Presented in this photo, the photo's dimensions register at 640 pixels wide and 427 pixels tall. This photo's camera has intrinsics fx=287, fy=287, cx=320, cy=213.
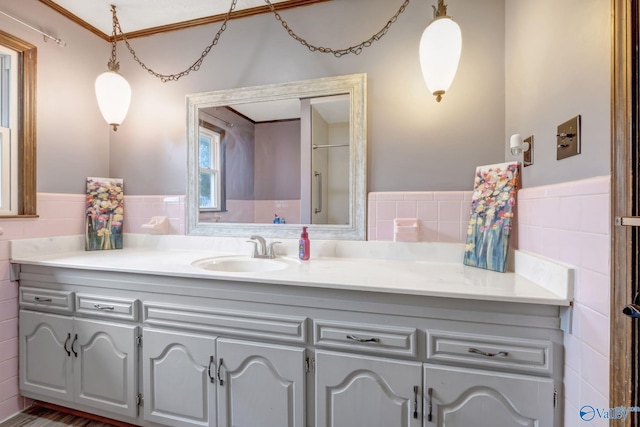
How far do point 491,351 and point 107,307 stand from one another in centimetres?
170

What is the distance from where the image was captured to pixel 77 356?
149cm

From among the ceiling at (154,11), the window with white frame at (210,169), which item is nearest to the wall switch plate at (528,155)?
the ceiling at (154,11)

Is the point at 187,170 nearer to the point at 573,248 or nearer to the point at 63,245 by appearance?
the point at 63,245

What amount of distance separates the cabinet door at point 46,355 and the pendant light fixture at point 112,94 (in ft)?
3.87

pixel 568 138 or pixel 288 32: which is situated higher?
pixel 288 32

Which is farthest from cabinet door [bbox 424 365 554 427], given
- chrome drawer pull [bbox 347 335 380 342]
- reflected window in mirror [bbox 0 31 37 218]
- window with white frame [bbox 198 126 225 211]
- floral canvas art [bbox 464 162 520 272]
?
reflected window in mirror [bbox 0 31 37 218]

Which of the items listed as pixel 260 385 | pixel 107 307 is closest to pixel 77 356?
pixel 107 307

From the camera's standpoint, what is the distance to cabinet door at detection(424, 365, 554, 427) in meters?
0.95

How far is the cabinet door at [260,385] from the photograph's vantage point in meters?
1.17

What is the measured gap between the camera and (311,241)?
1.72 m

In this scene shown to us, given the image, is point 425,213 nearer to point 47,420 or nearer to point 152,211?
point 152,211

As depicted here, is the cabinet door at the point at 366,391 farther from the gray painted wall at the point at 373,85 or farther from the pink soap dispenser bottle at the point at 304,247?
the gray painted wall at the point at 373,85

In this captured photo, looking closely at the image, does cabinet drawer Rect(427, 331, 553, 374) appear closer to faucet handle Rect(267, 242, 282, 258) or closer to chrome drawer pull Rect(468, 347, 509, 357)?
chrome drawer pull Rect(468, 347, 509, 357)

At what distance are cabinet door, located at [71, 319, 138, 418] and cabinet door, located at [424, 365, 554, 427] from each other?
4.44 feet
